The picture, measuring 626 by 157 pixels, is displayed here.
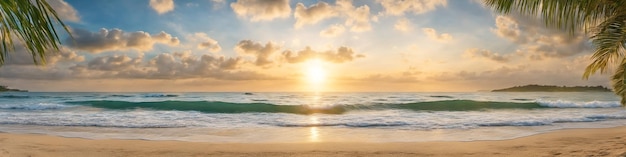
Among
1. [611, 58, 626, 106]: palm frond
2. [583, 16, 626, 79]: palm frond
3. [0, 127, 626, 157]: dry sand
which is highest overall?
[583, 16, 626, 79]: palm frond

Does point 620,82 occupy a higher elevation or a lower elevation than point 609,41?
lower

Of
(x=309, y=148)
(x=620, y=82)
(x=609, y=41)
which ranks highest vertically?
(x=609, y=41)

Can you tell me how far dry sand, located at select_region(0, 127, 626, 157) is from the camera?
8.20m

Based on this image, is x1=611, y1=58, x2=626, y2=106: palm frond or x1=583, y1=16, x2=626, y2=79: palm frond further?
x1=611, y1=58, x2=626, y2=106: palm frond

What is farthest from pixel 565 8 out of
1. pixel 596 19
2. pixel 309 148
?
pixel 309 148

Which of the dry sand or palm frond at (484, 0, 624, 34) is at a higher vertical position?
palm frond at (484, 0, 624, 34)

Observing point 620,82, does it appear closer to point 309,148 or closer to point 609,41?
point 609,41

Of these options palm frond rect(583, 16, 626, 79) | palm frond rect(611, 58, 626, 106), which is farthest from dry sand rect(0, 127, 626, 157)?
palm frond rect(583, 16, 626, 79)

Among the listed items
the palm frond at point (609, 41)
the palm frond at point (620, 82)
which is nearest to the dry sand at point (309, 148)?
the palm frond at point (620, 82)

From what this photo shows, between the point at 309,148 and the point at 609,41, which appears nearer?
the point at 609,41

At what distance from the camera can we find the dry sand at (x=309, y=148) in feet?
26.9

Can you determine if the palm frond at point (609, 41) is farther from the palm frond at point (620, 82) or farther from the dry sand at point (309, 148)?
the dry sand at point (309, 148)

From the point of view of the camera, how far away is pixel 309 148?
8.80 metres

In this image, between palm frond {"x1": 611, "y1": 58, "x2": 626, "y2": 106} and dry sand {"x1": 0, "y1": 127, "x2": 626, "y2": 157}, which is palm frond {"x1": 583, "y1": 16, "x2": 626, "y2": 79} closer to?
palm frond {"x1": 611, "y1": 58, "x2": 626, "y2": 106}
